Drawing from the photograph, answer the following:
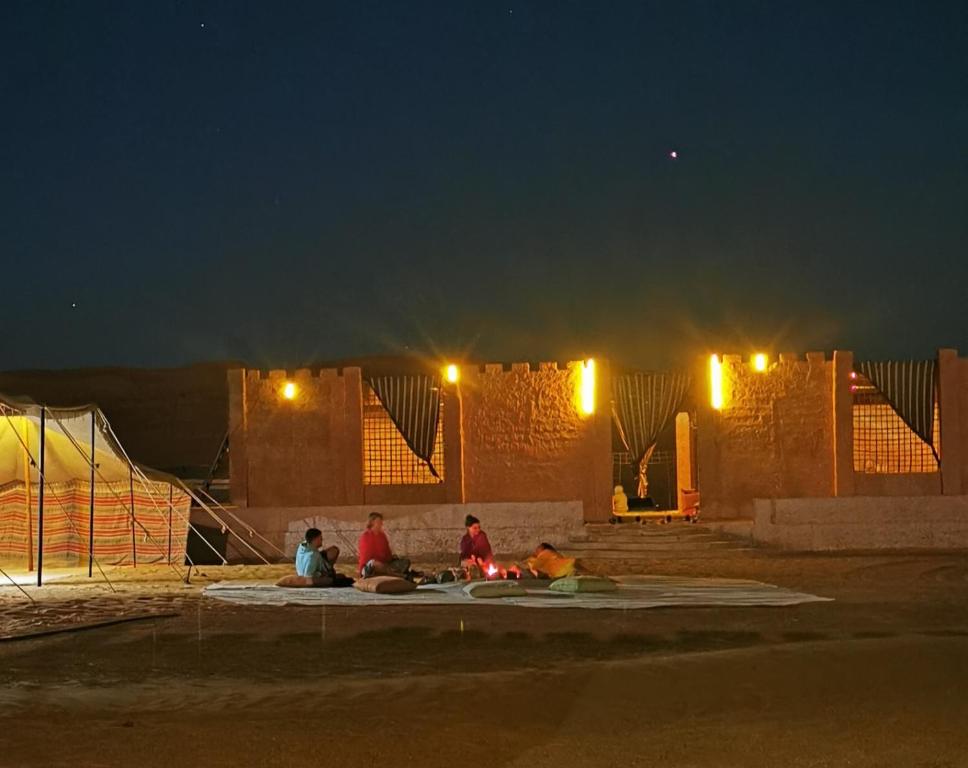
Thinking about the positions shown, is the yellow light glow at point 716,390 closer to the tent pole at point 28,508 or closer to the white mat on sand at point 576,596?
the white mat on sand at point 576,596

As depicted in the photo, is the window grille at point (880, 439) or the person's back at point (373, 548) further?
the window grille at point (880, 439)

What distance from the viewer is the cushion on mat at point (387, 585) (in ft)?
39.3

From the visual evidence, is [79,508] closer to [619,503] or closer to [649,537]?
[649,537]

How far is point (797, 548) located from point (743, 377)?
2.76 metres

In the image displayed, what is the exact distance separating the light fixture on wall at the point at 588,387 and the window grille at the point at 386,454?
2374 millimetres

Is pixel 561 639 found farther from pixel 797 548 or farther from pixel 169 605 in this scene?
pixel 797 548

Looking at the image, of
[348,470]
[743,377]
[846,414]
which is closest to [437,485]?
[348,470]

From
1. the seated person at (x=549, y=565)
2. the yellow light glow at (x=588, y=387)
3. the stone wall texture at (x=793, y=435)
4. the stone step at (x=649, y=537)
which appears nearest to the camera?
the seated person at (x=549, y=565)

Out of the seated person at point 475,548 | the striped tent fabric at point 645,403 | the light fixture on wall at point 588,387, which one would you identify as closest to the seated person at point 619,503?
the striped tent fabric at point 645,403

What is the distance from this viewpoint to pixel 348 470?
1884 centimetres

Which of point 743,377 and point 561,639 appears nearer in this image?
point 561,639

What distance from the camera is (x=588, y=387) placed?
18.2m

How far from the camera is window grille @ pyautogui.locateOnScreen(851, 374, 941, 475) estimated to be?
722 inches

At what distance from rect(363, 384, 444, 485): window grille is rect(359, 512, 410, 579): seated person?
601 centimetres
